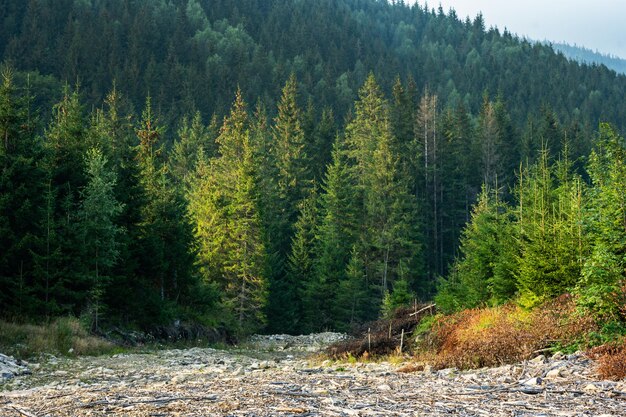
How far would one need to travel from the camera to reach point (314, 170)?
2773 inches

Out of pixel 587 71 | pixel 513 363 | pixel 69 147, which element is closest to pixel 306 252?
pixel 69 147

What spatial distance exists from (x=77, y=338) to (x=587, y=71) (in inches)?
7179

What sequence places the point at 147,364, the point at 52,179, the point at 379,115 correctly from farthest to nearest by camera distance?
the point at 379,115 < the point at 52,179 < the point at 147,364

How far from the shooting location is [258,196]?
1615 inches

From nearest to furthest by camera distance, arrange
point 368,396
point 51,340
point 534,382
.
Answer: point 368,396 < point 534,382 < point 51,340

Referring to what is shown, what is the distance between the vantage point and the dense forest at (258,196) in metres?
21.2

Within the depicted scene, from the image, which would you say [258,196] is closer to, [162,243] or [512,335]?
[162,243]

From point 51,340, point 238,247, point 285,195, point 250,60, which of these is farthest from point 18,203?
point 250,60

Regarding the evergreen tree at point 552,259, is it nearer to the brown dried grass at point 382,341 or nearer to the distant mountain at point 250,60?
the brown dried grass at point 382,341

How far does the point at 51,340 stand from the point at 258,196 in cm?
2279

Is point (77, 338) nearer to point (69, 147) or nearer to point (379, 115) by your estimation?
point (69, 147)

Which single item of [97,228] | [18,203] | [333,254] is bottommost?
[333,254]

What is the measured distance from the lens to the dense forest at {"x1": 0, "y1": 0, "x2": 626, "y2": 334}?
21250mm

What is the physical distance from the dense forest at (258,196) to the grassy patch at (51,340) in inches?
65.3
